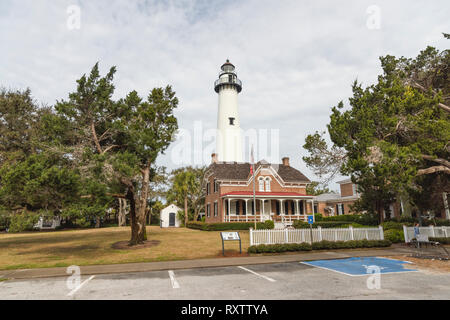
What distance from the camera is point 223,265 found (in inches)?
441

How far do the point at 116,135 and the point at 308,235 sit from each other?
13340 mm

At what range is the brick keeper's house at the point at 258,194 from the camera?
32.4 meters

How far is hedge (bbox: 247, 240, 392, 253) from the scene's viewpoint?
1401cm

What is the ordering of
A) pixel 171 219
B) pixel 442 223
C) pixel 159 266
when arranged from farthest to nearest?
pixel 171 219 < pixel 442 223 < pixel 159 266

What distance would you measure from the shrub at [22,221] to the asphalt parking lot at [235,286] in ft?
15.7

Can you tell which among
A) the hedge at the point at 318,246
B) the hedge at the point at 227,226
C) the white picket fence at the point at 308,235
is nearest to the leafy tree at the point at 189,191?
the hedge at the point at 227,226

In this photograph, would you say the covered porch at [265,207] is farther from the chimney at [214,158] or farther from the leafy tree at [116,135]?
the leafy tree at [116,135]

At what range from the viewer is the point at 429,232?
17.5 meters

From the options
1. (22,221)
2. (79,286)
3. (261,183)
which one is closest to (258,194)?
(261,183)

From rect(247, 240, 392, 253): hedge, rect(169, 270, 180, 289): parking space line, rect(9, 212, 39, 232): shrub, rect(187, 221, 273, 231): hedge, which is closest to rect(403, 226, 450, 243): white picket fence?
rect(247, 240, 392, 253): hedge

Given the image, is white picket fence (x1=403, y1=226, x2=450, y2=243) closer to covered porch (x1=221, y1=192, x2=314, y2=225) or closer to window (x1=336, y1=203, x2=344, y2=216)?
covered porch (x1=221, y1=192, x2=314, y2=225)

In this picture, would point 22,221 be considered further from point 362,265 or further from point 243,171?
point 243,171
